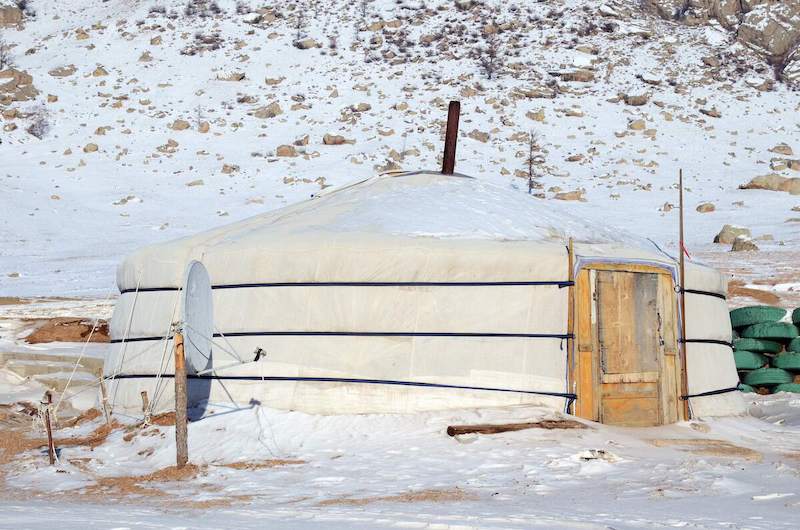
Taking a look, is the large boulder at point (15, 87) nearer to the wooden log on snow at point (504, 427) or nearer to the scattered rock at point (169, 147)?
the scattered rock at point (169, 147)

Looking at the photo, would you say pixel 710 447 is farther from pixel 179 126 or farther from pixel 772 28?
pixel 772 28

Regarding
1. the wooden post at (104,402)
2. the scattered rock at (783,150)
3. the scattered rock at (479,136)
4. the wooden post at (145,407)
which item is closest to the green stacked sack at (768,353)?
the wooden post at (145,407)

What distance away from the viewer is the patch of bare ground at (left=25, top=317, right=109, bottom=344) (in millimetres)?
12281

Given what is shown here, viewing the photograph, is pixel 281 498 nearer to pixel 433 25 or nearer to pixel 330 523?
pixel 330 523

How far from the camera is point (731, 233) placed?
1930cm

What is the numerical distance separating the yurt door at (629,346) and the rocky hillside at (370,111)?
976 cm

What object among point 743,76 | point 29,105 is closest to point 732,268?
point 743,76

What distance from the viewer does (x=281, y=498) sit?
5422 mm

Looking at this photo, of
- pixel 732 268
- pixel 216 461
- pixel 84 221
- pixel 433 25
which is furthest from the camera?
pixel 433 25

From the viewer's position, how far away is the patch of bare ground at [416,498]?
17.2 ft

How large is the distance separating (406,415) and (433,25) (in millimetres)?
29717

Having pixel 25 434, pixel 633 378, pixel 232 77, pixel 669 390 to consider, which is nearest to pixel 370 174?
pixel 232 77

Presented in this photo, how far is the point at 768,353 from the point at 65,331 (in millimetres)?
A: 8047

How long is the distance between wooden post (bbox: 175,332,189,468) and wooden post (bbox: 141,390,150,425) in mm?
1202
